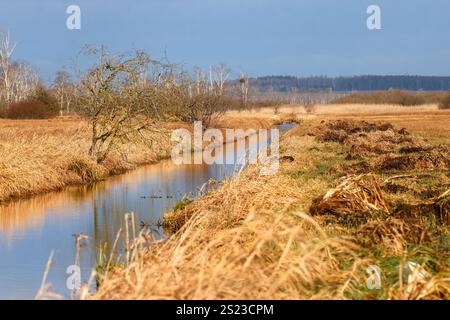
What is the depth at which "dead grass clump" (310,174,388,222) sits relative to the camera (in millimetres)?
12031

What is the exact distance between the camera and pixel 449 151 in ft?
76.9

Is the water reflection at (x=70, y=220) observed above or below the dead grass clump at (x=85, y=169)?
below

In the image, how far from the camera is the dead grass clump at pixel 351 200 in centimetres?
1203

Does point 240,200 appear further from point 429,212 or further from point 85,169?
point 85,169

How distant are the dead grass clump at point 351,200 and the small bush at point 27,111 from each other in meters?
50.4

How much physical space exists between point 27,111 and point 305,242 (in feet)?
178

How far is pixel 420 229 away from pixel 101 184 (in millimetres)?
14713

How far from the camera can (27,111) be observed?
196ft

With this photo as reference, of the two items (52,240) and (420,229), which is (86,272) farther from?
(420,229)

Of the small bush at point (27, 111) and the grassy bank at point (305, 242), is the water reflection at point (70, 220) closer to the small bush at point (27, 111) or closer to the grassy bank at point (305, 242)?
the grassy bank at point (305, 242)

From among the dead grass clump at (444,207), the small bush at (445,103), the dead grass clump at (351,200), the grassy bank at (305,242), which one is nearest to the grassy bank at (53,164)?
the grassy bank at (305,242)

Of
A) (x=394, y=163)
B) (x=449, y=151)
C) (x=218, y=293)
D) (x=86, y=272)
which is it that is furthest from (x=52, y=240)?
(x=449, y=151)

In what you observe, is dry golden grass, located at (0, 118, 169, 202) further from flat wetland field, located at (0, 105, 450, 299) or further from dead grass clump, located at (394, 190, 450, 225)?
dead grass clump, located at (394, 190, 450, 225)

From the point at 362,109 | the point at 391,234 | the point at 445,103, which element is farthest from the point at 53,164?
the point at 445,103
